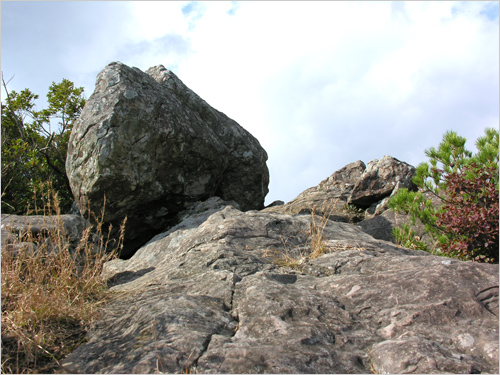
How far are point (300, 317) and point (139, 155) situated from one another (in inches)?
195

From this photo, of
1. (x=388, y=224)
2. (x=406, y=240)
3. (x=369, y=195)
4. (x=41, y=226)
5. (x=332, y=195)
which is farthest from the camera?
(x=332, y=195)

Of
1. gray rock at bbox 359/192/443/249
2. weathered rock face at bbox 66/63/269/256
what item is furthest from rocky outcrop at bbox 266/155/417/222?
weathered rock face at bbox 66/63/269/256

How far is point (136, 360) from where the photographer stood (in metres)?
2.89

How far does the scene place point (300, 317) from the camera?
3410 millimetres

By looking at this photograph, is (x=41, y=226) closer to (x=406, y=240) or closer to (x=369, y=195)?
(x=406, y=240)

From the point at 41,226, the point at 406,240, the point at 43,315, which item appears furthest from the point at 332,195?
the point at 43,315

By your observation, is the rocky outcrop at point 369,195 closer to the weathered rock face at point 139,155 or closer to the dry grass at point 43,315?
the weathered rock face at point 139,155

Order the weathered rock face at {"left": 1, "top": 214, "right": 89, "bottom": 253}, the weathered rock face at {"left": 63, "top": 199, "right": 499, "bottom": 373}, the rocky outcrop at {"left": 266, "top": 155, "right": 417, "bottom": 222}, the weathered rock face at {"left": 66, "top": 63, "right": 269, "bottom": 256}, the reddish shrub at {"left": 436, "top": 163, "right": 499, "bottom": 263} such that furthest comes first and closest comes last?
the rocky outcrop at {"left": 266, "top": 155, "right": 417, "bottom": 222} → the weathered rock face at {"left": 66, "top": 63, "right": 269, "bottom": 256} → the reddish shrub at {"left": 436, "top": 163, "right": 499, "bottom": 263} → the weathered rock face at {"left": 1, "top": 214, "right": 89, "bottom": 253} → the weathered rock face at {"left": 63, "top": 199, "right": 499, "bottom": 373}

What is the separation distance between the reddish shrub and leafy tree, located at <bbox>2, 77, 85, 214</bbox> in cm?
787

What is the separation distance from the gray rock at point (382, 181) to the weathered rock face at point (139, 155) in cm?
329

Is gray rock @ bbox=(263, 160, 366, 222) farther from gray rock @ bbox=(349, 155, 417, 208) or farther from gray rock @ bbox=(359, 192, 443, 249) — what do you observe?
gray rock @ bbox=(359, 192, 443, 249)

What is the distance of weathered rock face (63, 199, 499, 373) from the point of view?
9.30 feet

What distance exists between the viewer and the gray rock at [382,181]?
9805 mm

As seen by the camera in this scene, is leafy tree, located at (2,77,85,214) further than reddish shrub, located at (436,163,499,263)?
Yes
